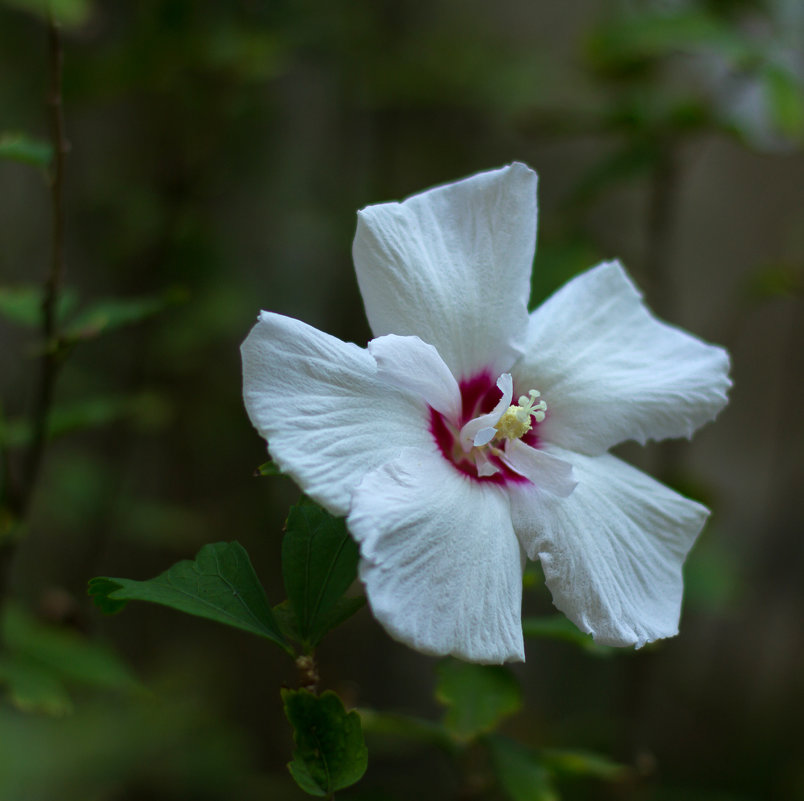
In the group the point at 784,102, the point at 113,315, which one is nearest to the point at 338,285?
the point at 784,102

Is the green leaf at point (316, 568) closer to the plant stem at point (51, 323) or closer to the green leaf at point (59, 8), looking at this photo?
the plant stem at point (51, 323)

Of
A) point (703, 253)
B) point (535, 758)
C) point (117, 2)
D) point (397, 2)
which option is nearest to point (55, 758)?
point (535, 758)

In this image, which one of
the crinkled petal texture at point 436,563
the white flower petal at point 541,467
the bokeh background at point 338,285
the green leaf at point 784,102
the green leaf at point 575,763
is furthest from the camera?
the bokeh background at point 338,285

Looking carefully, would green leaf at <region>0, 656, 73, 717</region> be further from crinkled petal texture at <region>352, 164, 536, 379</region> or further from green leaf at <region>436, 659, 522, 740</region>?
crinkled petal texture at <region>352, 164, 536, 379</region>

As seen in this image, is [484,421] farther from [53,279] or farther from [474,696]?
[53,279]

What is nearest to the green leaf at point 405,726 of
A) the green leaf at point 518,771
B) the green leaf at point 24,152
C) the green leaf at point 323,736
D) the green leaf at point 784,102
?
the green leaf at point 518,771
